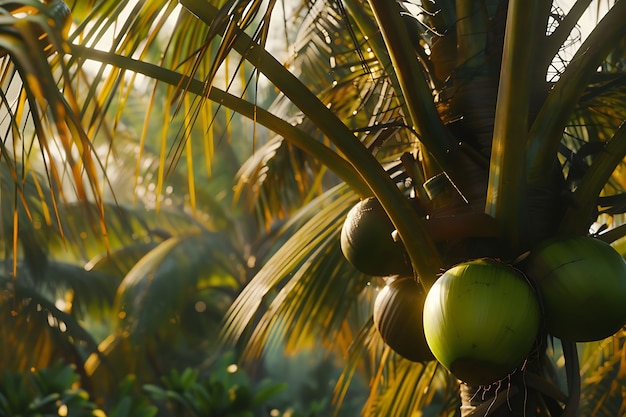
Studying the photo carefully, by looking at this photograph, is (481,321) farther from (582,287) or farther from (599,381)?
(599,381)

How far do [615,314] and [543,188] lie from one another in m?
0.37

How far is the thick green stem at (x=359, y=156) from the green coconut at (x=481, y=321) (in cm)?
14

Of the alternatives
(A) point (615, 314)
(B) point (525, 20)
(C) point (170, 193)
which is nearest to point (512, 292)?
(A) point (615, 314)

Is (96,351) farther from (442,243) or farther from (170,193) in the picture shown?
(442,243)

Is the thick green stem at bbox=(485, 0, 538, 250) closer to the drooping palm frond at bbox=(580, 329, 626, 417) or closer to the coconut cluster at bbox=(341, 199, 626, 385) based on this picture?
the coconut cluster at bbox=(341, 199, 626, 385)

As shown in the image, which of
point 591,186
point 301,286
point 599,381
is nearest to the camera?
point 591,186

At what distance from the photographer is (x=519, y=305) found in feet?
5.61

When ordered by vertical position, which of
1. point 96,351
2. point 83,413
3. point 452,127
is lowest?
point 96,351

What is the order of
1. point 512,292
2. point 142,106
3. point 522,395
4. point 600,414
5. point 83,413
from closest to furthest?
1. point 512,292
2. point 522,395
3. point 600,414
4. point 83,413
5. point 142,106

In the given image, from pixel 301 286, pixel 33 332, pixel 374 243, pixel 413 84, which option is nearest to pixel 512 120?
pixel 413 84

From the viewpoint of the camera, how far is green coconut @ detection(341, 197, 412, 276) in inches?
83.6

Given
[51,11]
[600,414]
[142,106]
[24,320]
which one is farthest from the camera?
[142,106]

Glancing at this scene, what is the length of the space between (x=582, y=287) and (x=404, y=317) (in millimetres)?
507

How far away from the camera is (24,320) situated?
25.6 ft
